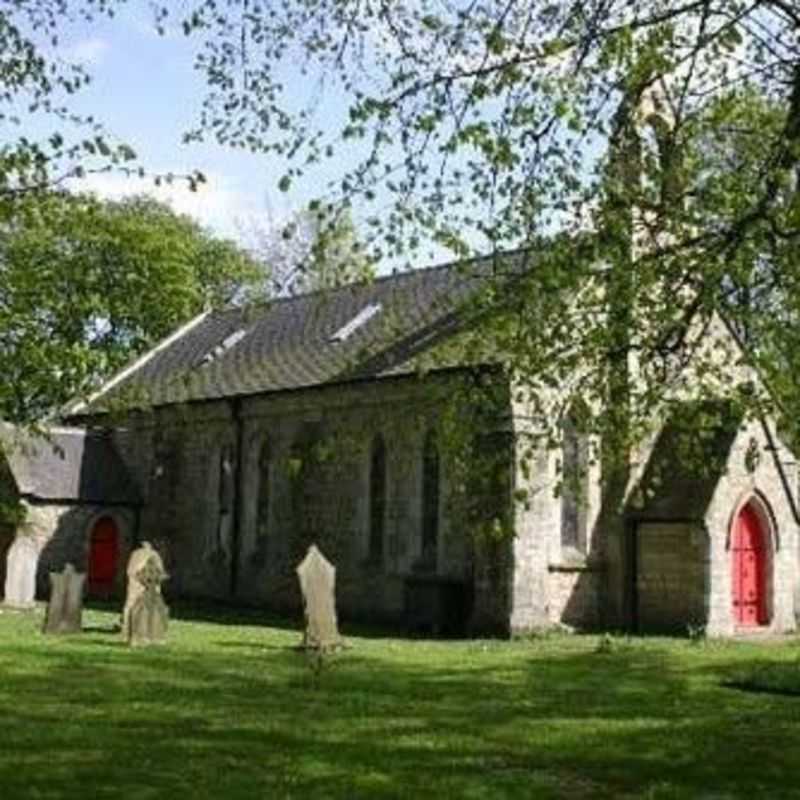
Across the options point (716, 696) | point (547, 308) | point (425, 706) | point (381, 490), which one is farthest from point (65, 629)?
point (547, 308)

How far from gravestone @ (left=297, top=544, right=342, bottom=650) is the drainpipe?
12.8 metres

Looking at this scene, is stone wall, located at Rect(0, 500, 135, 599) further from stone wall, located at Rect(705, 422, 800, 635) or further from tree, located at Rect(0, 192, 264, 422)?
stone wall, located at Rect(705, 422, 800, 635)

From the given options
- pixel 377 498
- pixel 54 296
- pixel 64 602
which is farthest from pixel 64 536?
pixel 54 296

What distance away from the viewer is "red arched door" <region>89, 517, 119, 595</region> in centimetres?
3562

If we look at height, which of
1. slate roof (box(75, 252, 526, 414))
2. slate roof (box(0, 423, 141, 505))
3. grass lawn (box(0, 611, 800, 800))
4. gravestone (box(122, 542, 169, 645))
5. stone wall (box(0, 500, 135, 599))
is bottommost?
grass lawn (box(0, 611, 800, 800))

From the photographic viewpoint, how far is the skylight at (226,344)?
37781 mm

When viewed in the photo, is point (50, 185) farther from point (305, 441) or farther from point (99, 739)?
point (305, 441)

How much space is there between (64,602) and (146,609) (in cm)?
221

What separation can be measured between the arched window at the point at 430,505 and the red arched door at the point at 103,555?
1199 cm

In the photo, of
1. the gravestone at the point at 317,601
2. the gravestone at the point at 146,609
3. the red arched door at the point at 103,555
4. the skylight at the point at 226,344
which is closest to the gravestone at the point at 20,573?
the red arched door at the point at 103,555

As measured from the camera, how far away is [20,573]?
3241 centimetres

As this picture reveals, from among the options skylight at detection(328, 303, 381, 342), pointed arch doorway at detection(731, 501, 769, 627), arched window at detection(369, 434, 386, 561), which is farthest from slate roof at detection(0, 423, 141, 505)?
pointed arch doorway at detection(731, 501, 769, 627)

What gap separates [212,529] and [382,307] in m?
7.43

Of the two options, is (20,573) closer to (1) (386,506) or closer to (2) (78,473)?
(2) (78,473)
